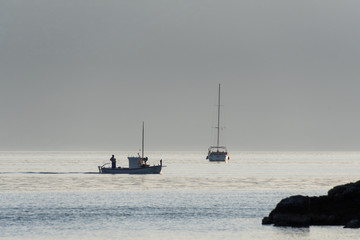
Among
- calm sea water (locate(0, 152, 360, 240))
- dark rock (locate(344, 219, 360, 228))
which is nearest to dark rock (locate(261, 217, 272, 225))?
calm sea water (locate(0, 152, 360, 240))

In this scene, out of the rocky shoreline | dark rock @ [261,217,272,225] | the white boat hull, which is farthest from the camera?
the white boat hull

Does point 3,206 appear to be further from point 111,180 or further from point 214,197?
point 111,180

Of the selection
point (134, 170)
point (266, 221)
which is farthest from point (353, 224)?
point (134, 170)

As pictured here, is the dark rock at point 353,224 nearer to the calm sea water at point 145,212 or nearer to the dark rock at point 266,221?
the calm sea water at point 145,212

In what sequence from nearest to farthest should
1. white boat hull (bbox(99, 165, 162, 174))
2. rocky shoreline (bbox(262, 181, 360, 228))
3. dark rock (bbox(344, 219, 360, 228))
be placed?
dark rock (bbox(344, 219, 360, 228))
rocky shoreline (bbox(262, 181, 360, 228))
white boat hull (bbox(99, 165, 162, 174))

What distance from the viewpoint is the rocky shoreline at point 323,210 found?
65375 mm

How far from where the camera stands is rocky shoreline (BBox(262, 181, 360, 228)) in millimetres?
65375

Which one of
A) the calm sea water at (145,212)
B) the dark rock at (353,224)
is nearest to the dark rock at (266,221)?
the calm sea water at (145,212)

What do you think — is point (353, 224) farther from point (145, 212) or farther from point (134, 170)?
point (134, 170)

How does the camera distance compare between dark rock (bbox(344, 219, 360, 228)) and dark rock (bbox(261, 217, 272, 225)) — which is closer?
dark rock (bbox(344, 219, 360, 228))

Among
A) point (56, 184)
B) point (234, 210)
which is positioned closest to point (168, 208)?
point (234, 210)

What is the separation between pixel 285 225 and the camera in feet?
217

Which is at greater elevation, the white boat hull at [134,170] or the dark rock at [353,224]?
the white boat hull at [134,170]

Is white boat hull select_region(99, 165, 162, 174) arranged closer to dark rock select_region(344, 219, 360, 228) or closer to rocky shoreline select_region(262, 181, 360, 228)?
rocky shoreline select_region(262, 181, 360, 228)
